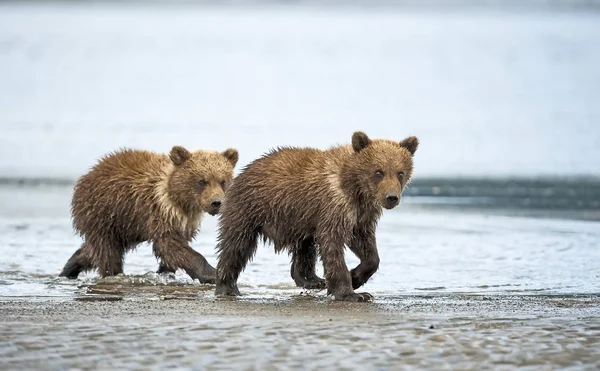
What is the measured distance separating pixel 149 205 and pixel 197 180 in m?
0.47

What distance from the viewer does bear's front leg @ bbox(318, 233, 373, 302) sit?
349 inches

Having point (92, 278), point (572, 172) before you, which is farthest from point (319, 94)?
point (92, 278)

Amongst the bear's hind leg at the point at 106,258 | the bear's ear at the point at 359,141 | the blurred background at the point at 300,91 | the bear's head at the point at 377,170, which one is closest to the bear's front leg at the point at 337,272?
the bear's head at the point at 377,170

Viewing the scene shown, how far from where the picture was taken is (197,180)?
10.4 metres

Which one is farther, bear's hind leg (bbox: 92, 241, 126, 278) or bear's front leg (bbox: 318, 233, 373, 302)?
bear's hind leg (bbox: 92, 241, 126, 278)

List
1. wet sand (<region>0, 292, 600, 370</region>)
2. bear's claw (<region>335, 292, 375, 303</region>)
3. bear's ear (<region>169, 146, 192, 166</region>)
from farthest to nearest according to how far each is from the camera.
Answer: bear's ear (<region>169, 146, 192, 166</region>), bear's claw (<region>335, 292, 375, 303</region>), wet sand (<region>0, 292, 600, 370</region>)

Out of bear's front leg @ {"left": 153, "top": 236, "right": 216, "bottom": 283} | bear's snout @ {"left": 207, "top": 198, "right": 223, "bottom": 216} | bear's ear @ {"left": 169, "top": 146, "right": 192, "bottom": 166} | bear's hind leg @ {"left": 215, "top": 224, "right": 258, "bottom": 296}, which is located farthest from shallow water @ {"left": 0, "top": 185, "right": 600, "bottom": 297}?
bear's ear @ {"left": 169, "top": 146, "right": 192, "bottom": 166}

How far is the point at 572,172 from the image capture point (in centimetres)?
2197

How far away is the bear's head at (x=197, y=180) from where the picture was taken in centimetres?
1031

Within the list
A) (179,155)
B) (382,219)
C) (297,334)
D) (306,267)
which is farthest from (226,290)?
(382,219)

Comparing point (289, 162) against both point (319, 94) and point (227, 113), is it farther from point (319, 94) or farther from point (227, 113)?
point (319, 94)

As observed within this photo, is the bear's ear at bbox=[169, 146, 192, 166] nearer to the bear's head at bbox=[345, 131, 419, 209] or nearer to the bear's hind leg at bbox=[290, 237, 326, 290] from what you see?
Answer: the bear's hind leg at bbox=[290, 237, 326, 290]

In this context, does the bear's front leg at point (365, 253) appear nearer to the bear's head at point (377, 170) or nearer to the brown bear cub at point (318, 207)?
the brown bear cub at point (318, 207)

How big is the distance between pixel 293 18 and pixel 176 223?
11085 cm
